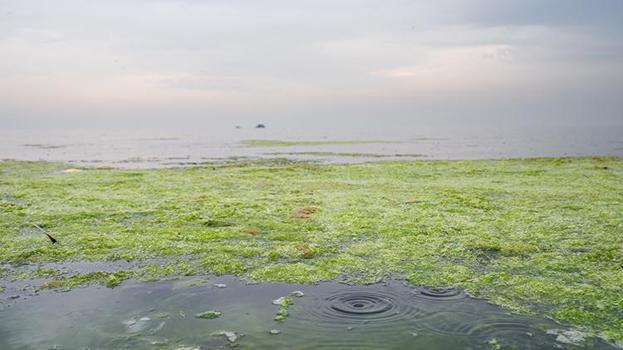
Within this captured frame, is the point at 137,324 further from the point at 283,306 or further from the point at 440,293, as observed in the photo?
the point at 440,293

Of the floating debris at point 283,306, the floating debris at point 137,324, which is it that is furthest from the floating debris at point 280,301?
the floating debris at point 137,324

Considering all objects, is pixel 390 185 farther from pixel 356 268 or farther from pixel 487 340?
pixel 487 340

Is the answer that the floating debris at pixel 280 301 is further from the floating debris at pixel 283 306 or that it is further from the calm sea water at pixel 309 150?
the calm sea water at pixel 309 150

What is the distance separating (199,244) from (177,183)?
39.6 feet

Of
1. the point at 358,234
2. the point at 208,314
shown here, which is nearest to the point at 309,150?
the point at 358,234

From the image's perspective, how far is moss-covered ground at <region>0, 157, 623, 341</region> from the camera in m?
8.03

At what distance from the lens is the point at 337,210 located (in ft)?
47.0

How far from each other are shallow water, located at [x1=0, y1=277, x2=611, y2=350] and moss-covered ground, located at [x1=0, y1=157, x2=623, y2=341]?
614 millimetres

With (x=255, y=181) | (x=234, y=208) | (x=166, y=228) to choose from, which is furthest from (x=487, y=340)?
(x=255, y=181)

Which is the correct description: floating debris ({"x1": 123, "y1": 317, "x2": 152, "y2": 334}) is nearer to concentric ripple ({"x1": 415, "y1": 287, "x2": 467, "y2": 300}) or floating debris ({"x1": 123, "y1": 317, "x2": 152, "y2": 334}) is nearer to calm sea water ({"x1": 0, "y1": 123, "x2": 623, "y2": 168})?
concentric ripple ({"x1": 415, "y1": 287, "x2": 467, "y2": 300})

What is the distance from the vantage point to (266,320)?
6.47 metres

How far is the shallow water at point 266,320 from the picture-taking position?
227 inches

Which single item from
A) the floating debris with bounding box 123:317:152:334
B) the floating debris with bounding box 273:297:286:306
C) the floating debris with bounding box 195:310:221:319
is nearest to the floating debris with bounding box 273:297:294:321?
the floating debris with bounding box 273:297:286:306

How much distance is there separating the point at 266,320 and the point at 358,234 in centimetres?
524
